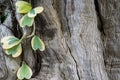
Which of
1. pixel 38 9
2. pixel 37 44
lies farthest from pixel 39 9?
pixel 37 44

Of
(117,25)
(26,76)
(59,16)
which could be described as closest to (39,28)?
(59,16)

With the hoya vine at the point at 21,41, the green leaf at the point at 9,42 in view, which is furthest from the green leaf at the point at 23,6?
the green leaf at the point at 9,42

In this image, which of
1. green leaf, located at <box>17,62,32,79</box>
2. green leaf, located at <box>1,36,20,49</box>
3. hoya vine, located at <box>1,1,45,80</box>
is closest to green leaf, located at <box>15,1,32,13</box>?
hoya vine, located at <box>1,1,45,80</box>

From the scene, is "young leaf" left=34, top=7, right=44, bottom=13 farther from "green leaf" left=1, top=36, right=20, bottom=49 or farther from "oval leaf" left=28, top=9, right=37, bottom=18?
"green leaf" left=1, top=36, right=20, bottom=49

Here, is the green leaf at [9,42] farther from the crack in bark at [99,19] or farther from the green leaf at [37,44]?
the crack in bark at [99,19]

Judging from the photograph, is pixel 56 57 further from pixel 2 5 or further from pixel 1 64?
pixel 2 5

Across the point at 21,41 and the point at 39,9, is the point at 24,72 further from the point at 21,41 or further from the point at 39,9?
the point at 39,9
